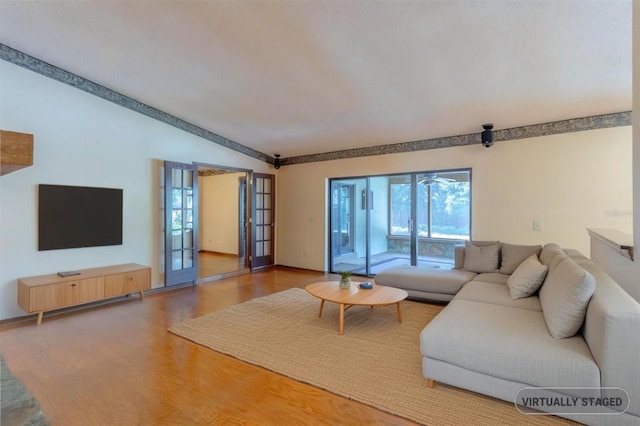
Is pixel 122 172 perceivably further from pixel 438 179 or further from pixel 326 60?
pixel 438 179

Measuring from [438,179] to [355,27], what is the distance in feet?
12.4

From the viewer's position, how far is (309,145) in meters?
6.36

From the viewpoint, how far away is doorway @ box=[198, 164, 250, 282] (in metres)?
8.41

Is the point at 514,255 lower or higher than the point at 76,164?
lower

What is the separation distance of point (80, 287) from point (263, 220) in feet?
12.3

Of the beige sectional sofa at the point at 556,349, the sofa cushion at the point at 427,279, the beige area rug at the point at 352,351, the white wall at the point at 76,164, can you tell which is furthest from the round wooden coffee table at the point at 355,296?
the white wall at the point at 76,164

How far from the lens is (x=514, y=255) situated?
4223 mm

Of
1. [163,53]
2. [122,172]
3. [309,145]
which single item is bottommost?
[122,172]

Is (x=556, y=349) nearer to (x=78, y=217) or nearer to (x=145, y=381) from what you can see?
(x=145, y=381)

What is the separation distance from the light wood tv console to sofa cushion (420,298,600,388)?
404 cm

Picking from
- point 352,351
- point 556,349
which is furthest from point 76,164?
point 556,349

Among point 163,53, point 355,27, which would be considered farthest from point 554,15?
point 163,53

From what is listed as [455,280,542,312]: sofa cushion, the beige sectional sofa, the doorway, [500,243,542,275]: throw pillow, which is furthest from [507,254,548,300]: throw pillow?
the doorway

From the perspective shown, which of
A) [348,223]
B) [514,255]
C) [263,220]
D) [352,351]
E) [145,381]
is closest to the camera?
[145,381]
